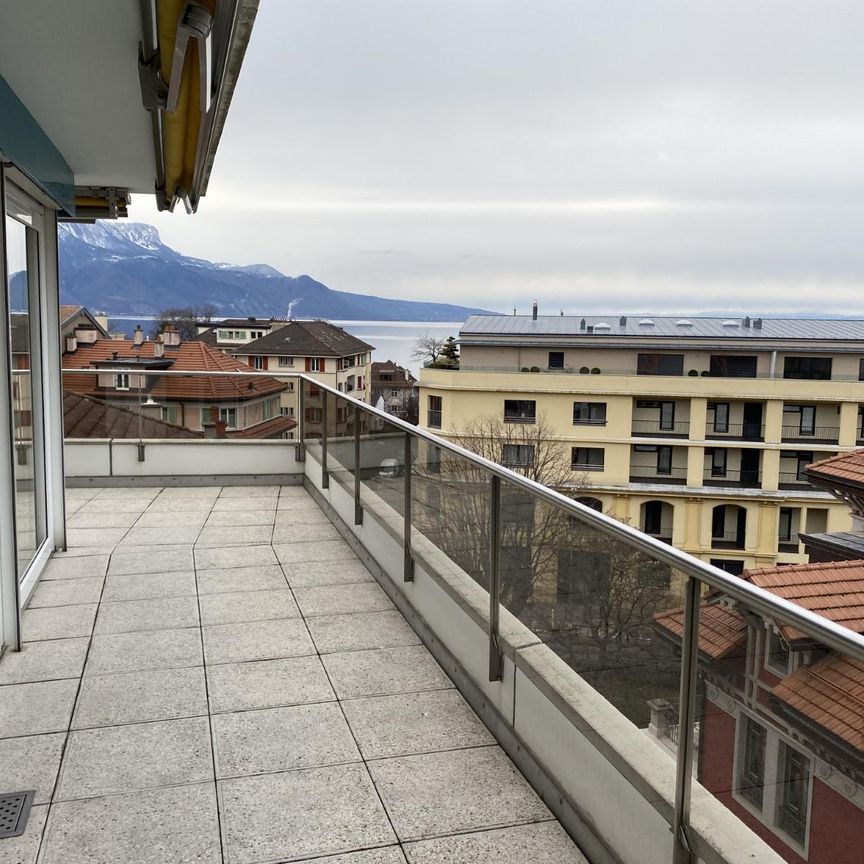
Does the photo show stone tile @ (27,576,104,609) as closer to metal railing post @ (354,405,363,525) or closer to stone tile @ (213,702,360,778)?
metal railing post @ (354,405,363,525)

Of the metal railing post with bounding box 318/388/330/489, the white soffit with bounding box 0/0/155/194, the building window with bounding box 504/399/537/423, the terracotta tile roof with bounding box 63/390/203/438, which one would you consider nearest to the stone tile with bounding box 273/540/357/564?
the metal railing post with bounding box 318/388/330/489

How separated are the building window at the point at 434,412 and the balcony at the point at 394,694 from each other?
137ft

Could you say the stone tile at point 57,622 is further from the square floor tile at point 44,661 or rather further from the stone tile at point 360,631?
the stone tile at point 360,631

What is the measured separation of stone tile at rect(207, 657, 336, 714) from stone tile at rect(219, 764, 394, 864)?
628 millimetres

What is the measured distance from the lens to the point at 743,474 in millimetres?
47000

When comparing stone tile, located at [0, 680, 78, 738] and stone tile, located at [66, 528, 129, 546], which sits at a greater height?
stone tile, located at [0, 680, 78, 738]

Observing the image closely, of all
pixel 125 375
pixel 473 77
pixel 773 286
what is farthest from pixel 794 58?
pixel 125 375

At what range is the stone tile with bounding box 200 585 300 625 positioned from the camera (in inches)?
185

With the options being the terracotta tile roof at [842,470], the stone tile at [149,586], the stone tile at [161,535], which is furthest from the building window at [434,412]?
the stone tile at [149,586]

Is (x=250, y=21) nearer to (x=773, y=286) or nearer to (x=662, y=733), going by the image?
(x=662, y=733)

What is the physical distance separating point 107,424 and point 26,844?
6.52 m

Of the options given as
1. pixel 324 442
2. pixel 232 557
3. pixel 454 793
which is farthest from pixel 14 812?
pixel 324 442

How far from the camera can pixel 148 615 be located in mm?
4727

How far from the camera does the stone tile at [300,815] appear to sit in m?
2.57
